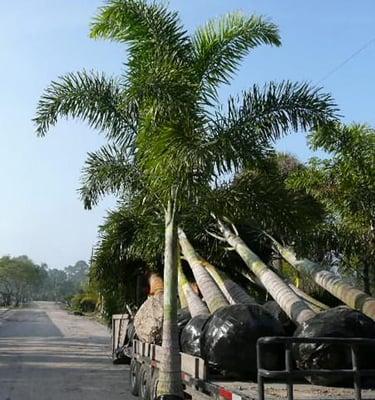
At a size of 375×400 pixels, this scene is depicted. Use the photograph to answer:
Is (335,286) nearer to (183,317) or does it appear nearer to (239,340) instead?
(183,317)

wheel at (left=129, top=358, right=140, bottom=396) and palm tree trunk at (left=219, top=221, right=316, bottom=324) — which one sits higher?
palm tree trunk at (left=219, top=221, right=316, bottom=324)

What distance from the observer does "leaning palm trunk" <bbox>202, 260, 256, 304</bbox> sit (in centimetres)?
1249

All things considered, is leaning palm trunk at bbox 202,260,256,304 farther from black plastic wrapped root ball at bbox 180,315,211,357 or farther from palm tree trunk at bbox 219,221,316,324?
black plastic wrapped root ball at bbox 180,315,211,357

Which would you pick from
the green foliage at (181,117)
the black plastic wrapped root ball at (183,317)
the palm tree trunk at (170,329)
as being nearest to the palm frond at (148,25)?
the green foliage at (181,117)

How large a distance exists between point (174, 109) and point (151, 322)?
5057 millimetres

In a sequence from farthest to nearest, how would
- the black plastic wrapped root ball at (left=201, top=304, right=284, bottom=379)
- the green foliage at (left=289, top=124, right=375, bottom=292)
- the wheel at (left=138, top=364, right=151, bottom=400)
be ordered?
the green foliage at (left=289, top=124, right=375, bottom=292) < the wheel at (left=138, top=364, right=151, bottom=400) < the black plastic wrapped root ball at (left=201, top=304, right=284, bottom=379)

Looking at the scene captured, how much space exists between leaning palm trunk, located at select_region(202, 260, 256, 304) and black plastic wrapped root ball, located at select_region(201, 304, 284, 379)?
3.26 meters

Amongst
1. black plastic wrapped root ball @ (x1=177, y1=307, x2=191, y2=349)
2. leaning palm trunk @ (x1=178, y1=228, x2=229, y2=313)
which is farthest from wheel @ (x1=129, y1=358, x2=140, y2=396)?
leaning palm trunk @ (x1=178, y1=228, x2=229, y2=313)

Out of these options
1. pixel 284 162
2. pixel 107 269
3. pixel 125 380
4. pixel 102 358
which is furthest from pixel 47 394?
pixel 284 162

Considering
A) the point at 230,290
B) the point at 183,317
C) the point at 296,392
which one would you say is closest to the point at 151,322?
the point at 183,317

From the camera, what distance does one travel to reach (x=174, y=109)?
10.1m

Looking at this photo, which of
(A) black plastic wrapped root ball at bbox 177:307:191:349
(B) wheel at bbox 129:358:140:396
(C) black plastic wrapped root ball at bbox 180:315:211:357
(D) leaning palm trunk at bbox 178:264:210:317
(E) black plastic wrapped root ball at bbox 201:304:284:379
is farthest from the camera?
(B) wheel at bbox 129:358:140:396

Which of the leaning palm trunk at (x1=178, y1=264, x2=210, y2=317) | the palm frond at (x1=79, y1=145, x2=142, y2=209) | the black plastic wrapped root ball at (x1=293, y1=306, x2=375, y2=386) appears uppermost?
the palm frond at (x1=79, y1=145, x2=142, y2=209)

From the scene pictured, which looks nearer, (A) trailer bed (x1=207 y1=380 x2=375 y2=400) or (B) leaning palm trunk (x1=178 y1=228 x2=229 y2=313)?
(A) trailer bed (x1=207 y1=380 x2=375 y2=400)
